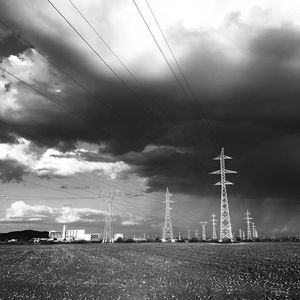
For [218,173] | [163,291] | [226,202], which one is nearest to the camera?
[163,291]

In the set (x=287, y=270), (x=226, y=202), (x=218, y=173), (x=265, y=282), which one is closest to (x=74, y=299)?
(x=265, y=282)

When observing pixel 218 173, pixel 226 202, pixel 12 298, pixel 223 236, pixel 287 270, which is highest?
pixel 218 173

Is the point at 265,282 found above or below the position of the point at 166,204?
below

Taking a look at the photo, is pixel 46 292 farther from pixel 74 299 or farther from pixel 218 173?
pixel 218 173

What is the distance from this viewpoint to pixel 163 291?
17234 mm

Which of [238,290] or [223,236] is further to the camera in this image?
[223,236]

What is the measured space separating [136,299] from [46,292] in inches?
188

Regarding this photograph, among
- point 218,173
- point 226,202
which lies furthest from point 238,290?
point 218,173

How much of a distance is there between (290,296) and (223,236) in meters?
85.6

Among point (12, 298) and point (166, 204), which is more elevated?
point (166, 204)

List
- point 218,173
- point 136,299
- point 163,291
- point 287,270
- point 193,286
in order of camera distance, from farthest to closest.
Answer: point 218,173 → point 287,270 → point 193,286 → point 163,291 → point 136,299

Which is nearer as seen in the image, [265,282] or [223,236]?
[265,282]

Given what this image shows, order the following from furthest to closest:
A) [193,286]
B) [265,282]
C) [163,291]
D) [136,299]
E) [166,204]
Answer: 1. [166,204]
2. [265,282]
3. [193,286]
4. [163,291]
5. [136,299]

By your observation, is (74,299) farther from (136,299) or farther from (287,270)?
(287,270)
